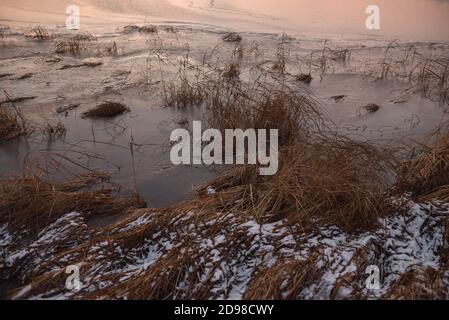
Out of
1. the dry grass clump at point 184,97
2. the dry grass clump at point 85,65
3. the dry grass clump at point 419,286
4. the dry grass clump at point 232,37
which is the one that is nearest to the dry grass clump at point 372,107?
the dry grass clump at point 184,97

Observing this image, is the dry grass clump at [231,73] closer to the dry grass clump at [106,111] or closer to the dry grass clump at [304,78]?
the dry grass clump at [304,78]

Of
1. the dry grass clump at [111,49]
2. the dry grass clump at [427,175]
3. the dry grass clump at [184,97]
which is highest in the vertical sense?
the dry grass clump at [111,49]

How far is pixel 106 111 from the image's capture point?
5.98 m

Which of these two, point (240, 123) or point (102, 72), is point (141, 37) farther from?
point (240, 123)

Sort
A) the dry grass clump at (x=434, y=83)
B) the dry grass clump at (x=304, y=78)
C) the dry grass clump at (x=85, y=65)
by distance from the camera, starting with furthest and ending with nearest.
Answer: the dry grass clump at (x=85, y=65), the dry grass clump at (x=304, y=78), the dry grass clump at (x=434, y=83)

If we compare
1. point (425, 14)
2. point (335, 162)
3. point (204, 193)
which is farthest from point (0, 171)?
point (425, 14)

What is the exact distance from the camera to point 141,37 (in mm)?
10008

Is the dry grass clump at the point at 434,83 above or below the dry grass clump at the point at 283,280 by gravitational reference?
above

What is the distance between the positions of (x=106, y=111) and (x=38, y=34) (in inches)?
192

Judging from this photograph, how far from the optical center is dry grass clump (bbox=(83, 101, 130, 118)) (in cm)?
594

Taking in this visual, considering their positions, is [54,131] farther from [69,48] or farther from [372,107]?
[372,107]

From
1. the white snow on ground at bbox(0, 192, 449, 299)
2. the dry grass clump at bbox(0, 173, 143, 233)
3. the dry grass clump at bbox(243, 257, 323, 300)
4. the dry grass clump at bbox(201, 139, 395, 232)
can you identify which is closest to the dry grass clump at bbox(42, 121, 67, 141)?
the dry grass clump at bbox(0, 173, 143, 233)

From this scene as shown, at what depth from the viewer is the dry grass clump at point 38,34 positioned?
31.0ft

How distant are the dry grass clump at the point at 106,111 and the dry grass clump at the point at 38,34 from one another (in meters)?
4.56
